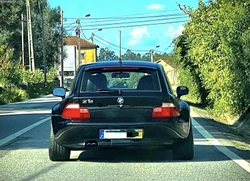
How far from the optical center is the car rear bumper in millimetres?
8391

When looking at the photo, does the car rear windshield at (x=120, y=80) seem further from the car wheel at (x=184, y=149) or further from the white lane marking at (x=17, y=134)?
the white lane marking at (x=17, y=134)

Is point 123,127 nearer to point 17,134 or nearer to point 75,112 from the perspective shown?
point 75,112

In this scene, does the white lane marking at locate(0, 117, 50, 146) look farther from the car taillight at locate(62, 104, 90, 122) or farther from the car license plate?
the car license plate

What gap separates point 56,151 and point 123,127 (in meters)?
1.31

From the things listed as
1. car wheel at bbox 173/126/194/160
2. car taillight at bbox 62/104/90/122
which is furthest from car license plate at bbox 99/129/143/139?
car wheel at bbox 173/126/194/160

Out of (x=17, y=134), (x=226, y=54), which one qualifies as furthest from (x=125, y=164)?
(x=226, y=54)

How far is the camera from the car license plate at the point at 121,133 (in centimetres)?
838

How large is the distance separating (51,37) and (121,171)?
2550 inches

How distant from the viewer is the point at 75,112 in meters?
8.48

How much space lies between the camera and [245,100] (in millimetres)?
19047

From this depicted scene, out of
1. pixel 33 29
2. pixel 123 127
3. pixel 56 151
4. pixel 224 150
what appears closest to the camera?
pixel 123 127

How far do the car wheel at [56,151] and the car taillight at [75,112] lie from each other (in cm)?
55

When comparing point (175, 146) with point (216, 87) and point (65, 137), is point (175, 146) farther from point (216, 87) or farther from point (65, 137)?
point (216, 87)

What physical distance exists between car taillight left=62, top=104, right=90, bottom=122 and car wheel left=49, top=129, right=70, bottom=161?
1.81 feet
